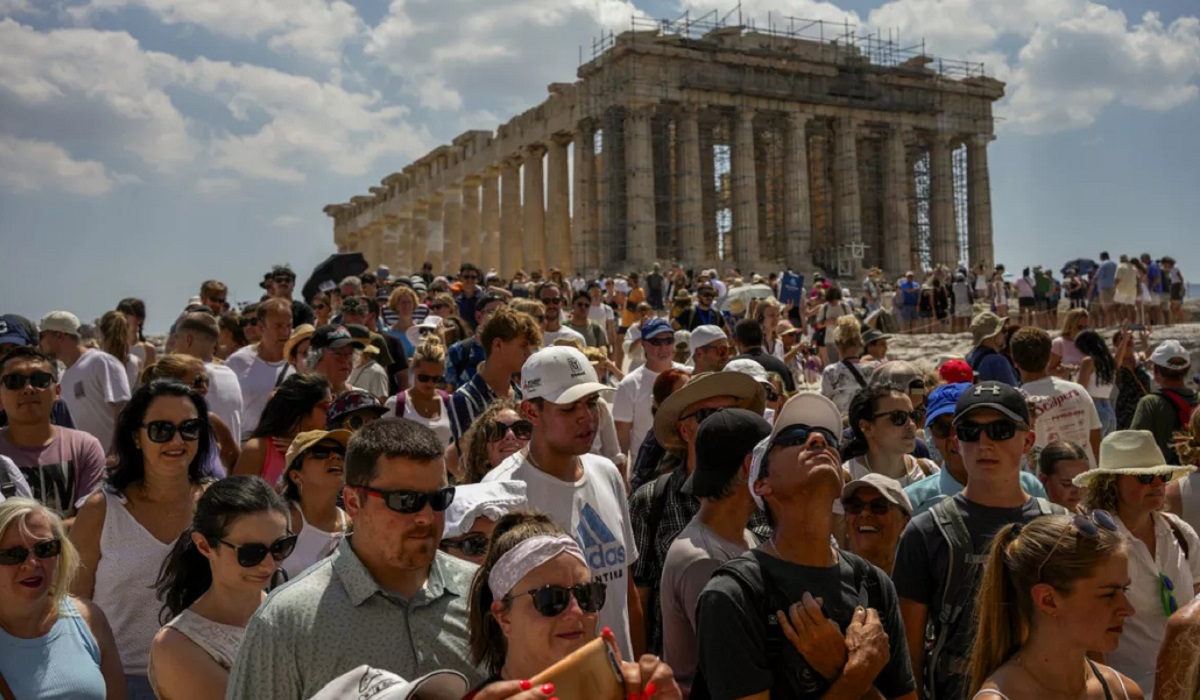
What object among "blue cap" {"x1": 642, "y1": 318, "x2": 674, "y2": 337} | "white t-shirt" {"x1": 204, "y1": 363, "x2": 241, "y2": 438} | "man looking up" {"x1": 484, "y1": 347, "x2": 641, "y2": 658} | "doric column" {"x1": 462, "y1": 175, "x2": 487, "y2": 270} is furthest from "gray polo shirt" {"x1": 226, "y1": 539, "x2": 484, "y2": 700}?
"doric column" {"x1": 462, "y1": 175, "x2": 487, "y2": 270}

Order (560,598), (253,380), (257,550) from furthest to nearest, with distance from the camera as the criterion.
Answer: (253,380) < (257,550) < (560,598)

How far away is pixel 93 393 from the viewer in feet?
28.3

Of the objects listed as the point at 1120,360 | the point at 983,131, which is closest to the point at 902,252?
the point at 983,131

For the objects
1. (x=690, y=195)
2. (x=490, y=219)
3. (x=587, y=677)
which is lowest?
(x=587, y=677)

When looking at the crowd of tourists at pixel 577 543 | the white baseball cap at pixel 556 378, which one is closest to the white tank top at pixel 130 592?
the crowd of tourists at pixel 577 543

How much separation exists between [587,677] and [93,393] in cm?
667

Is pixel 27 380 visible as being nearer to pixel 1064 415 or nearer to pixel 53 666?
pixel 53 666

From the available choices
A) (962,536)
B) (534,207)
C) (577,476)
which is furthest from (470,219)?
(962,536)

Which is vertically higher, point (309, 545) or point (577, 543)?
point (577, 543)

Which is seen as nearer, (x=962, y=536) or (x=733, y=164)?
(x=962, y=536)

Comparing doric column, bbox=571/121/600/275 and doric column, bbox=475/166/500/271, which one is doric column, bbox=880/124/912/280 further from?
doric column, bbox=475/166/500/271

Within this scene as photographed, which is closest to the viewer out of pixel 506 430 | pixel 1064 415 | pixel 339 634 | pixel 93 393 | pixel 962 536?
pixel 339 634

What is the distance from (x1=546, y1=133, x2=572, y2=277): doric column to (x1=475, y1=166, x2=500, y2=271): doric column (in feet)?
18.9

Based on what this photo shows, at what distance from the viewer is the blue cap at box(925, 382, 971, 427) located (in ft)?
19.9
